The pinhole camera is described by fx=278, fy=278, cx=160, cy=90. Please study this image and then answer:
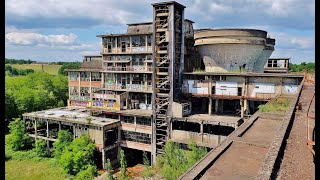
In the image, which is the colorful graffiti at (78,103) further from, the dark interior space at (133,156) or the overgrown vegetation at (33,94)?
the dark interior space at (133,156)

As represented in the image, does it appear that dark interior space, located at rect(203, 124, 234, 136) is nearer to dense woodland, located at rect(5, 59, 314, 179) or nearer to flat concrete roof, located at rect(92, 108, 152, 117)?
dense woodland, located at rect(5, 59, 314, 179)

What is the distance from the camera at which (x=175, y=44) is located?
99.2 feet

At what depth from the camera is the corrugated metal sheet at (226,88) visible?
95.9 feet

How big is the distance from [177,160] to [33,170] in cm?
1536

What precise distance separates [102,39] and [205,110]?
15917mm

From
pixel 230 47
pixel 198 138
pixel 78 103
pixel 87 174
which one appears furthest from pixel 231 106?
pixel 78 103

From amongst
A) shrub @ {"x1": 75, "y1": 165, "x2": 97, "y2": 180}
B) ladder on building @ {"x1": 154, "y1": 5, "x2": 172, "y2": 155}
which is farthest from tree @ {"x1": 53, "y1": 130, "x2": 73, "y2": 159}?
ladder on building @ {"x1": 154, "y1": 5, "x2": 172, "y2": 155}

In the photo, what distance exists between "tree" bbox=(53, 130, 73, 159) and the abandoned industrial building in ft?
3.00

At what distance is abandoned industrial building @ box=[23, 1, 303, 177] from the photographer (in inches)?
1122

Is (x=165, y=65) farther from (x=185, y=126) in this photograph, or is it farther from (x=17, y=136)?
(x=17, y=136)

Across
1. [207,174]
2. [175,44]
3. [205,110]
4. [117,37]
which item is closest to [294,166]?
[207,174]

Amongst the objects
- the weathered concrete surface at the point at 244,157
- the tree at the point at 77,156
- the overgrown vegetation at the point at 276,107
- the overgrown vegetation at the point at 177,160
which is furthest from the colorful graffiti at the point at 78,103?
the weathered concrete surface at the point at 244,157

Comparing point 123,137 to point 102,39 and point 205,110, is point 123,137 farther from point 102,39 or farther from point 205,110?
point 102,39

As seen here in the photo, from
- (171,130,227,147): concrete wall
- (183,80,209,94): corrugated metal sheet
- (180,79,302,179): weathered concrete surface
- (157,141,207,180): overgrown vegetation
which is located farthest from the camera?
(183,80,209,94): corrugated metal sheet
